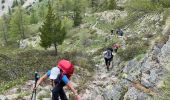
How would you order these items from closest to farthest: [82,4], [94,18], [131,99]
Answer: [131,99] → [94,18] → [82,4]

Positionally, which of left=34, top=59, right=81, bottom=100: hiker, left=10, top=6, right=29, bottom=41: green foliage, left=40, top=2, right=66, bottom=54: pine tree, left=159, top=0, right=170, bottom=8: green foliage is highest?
left=34, top=59, right=81, bottom=100: hiker

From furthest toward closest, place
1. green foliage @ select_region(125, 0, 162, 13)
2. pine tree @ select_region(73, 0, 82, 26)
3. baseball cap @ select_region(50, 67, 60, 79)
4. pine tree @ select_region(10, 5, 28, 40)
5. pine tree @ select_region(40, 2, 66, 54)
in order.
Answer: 1. pine tree @ select_region(10, 5, 28, 40)
2. pine tree @ select_region(73, 0, 82, 26)
3. green foliage @ select_region(125, 0, 162, 13)
4. pine tree @ select_region(40, 2, 66, 54)
5. baseball cap @ select_region(50, 67, 60, 79)

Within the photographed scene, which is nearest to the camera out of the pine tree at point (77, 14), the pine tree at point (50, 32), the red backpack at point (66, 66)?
the red backpack at point (66, 66)

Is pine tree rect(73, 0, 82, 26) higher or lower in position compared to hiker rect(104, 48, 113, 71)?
lower

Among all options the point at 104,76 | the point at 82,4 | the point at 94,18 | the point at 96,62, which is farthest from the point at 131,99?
the point at 82,4

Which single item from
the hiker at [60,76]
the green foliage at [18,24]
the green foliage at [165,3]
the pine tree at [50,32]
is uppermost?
the hiker at [60,76]

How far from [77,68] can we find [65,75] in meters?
20.6

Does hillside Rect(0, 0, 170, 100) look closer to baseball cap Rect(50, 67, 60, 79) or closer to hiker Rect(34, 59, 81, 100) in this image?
hiker Rect(34, 59, 81, 100)

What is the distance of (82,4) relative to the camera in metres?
107

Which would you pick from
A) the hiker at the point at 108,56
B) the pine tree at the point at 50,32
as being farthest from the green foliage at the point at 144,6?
the hiker at the point at 108,56

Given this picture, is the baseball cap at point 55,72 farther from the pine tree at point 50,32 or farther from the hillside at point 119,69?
the pine tree at point 50,32

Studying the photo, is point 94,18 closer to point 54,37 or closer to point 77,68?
point 54,37

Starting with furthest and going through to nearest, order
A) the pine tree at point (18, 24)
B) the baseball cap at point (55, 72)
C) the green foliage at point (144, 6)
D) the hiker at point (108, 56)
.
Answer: the pine tree at point (18, 24) < the green foliage at point (144, 6) < the hiker at point (108, 56) < the baseball cap at point (55, 72)

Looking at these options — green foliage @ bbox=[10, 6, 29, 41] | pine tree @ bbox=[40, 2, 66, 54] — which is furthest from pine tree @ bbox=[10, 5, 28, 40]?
pine tree @ bbox=[40, 2, 66, 54]
